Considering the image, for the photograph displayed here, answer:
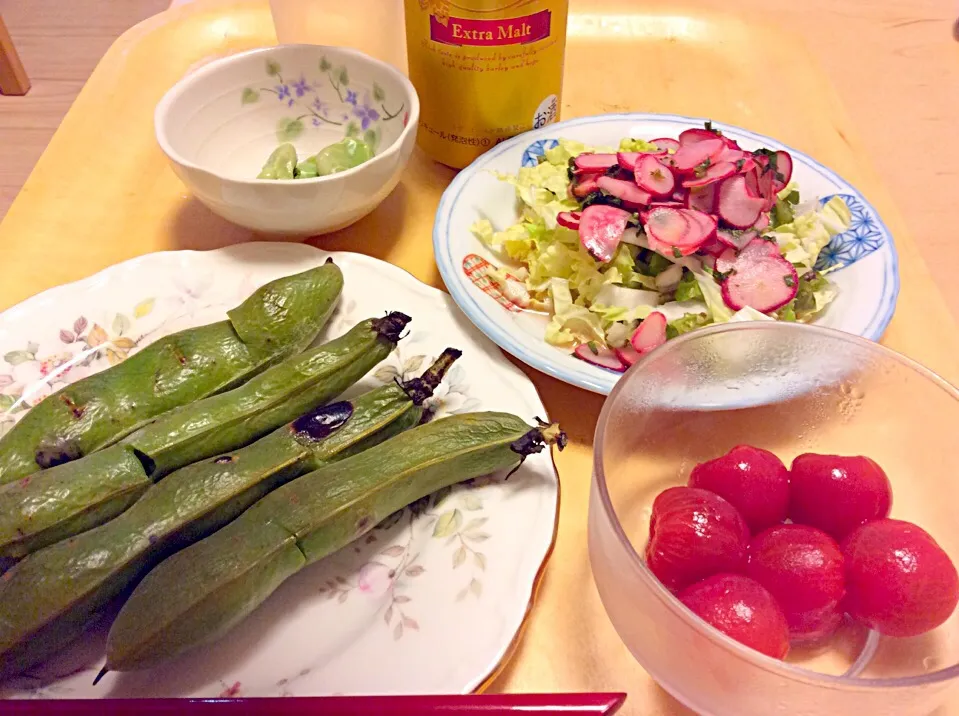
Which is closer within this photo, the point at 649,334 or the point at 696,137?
the point at 649,334

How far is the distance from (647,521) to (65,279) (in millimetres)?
764

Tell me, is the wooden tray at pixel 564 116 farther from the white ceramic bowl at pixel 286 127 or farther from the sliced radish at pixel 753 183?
the sliced radish at pixel 753 183

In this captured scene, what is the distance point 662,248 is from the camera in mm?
841

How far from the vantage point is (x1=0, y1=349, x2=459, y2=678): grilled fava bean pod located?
1.77ft

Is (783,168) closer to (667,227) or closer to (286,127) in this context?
(667,227)

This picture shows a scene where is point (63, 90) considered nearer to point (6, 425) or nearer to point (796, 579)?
point (6, 425)

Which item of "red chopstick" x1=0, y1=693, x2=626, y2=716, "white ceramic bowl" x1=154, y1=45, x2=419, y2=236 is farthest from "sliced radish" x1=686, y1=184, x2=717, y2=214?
"red chopstick" x1=0, y1=693, x2=626, y2=716

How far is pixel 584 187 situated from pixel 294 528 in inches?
22.1

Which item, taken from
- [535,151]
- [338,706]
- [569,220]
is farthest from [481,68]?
[338,706]

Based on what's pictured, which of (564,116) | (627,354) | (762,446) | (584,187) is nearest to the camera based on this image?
(762,446)

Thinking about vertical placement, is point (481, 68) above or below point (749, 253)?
above

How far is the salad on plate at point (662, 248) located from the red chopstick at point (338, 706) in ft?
1.35

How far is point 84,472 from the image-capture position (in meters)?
0.61

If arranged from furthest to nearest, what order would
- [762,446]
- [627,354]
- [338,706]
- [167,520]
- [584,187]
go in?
[584,187]
[627,354]
[762,446]
[167,520]
[338,706]
